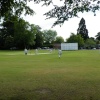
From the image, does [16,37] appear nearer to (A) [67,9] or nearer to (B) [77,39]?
(B) [77,39]

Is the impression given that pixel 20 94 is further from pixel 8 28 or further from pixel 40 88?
pixel 8 28

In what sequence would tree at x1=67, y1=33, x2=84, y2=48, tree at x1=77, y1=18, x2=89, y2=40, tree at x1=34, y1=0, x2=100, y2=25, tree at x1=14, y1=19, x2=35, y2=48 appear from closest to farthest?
1. tree at x1=34, y1=0, x2=100, y2=25
2. tree at x1=14, y1=19, x2=35, y2=48
3. tree at x1=67, y1=33, x2=84, y2=48
4. tree at x1=77, y1=18, x2=89, y2=40

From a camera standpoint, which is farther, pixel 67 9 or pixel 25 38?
pixel 25 38

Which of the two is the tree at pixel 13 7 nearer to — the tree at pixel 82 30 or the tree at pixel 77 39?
the tree at pixel 77 39

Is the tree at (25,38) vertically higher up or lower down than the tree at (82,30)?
lower down

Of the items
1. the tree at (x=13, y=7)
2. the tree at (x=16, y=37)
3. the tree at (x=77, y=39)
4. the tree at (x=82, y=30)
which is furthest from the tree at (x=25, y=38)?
the tree at (x=13, y=7)

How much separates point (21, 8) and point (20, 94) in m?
3.71

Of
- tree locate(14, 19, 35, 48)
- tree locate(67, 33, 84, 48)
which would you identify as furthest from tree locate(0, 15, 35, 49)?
tree locate(67, 33, 84, 48)

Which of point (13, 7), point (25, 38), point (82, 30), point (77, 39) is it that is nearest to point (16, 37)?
point (25, 38)

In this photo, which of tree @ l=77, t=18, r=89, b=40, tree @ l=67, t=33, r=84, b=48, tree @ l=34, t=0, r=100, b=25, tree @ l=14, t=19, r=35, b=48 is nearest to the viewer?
tree @ l=34, t=0, r=100, b=25

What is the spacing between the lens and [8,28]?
139750mm

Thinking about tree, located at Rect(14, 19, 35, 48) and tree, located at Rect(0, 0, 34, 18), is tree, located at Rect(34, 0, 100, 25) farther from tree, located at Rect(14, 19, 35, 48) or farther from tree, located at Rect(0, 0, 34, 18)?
tree, located at Rect(14, 19, 35, 48)

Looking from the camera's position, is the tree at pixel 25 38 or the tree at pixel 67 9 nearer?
the tree at pixel 67 9

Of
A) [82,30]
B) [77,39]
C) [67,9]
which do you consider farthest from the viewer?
[82,30]
